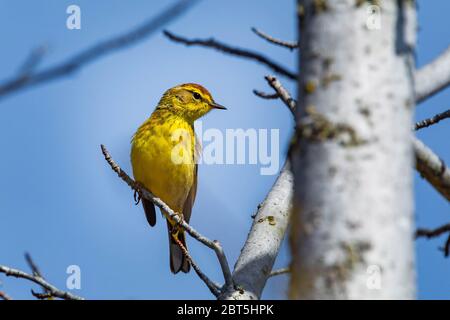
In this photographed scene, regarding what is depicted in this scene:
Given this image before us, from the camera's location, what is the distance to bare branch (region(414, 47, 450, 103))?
81.7 inches

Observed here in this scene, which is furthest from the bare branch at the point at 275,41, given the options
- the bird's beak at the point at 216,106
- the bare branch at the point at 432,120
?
the bird's beak at the point at 216,106

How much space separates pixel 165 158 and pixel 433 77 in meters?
4.94

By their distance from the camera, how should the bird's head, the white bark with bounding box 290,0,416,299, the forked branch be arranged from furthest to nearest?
the bird's head < the forked branch < the white bark with bounding box 290,0,416,299

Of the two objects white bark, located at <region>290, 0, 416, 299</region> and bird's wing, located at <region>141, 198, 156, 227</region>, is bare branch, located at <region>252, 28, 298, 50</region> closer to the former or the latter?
white bark, located at <region>290, 0, 416, 299</region>

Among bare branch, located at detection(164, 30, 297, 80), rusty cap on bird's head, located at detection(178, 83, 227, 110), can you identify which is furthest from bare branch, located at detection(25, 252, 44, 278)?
rusty cap on bird's head, located at detection(178, 83, 227, 110)

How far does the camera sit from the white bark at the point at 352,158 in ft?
5.77

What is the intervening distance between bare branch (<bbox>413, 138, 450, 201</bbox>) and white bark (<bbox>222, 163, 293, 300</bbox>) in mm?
1535

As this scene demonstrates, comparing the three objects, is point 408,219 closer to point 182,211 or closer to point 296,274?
point 296,274

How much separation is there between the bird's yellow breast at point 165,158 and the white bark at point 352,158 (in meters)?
5.02

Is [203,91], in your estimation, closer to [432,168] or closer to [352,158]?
[432,168]

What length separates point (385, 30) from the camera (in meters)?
1.92

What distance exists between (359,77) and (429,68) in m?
0.41

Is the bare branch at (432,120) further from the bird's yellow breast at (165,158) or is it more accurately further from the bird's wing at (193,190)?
the bird's wing at (193,190)
